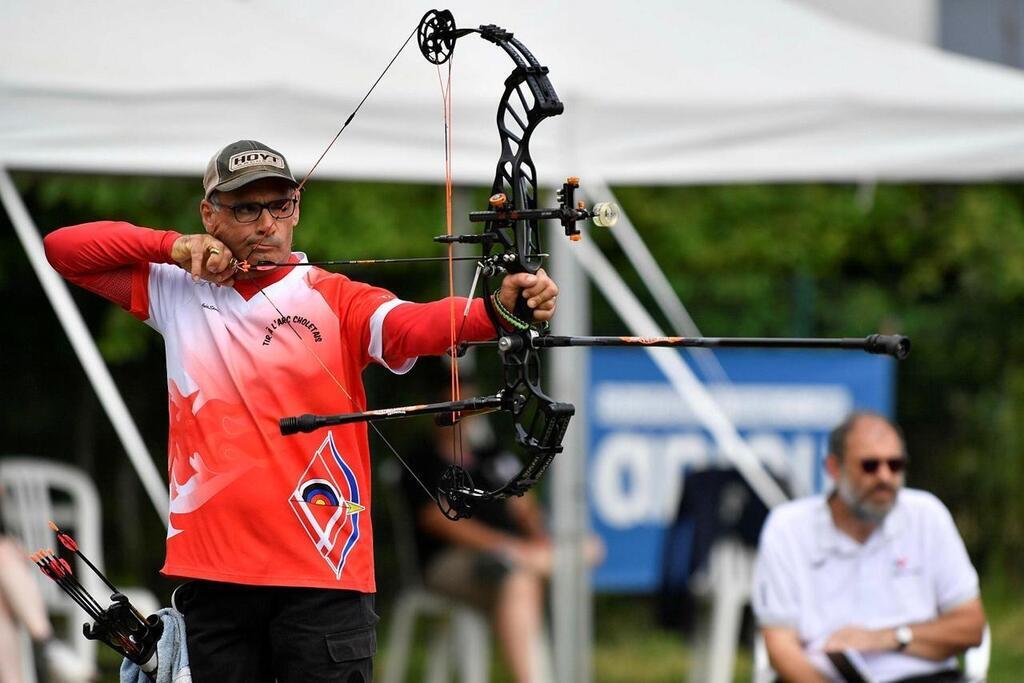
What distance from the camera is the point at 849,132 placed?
508cm

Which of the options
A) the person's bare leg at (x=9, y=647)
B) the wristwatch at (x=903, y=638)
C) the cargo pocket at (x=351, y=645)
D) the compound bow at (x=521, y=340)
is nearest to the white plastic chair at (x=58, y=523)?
the person's bare leg at (x=9, y=647)

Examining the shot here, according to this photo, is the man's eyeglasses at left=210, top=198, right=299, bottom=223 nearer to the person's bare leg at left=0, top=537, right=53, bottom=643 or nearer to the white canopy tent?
the white canopy tent

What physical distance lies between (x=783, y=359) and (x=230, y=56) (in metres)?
3.55

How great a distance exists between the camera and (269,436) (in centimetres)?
277

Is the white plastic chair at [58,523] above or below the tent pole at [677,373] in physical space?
below

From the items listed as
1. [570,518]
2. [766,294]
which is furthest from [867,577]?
[766,294]

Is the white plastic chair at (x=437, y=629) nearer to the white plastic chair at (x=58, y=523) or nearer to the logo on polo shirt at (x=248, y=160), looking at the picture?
the white plastic chair at (x=58, y=523)

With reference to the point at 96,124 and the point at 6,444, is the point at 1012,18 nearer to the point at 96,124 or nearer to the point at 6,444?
the point at 96,124

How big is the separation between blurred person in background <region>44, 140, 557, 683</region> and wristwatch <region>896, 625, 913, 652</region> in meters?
1.94

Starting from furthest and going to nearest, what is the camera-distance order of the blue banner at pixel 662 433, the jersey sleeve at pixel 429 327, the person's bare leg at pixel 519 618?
the blue banner at pixel 662 433
the person's bare leg at pixel 519 618
the jersey sleeve at pixel 429 327

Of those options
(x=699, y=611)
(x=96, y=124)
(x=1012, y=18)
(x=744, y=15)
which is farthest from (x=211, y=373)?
(x=699, y=611)

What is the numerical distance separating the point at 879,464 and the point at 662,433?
2.84 meters

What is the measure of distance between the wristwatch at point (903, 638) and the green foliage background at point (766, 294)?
4056 millimetres

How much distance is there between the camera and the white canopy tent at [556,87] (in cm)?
428
